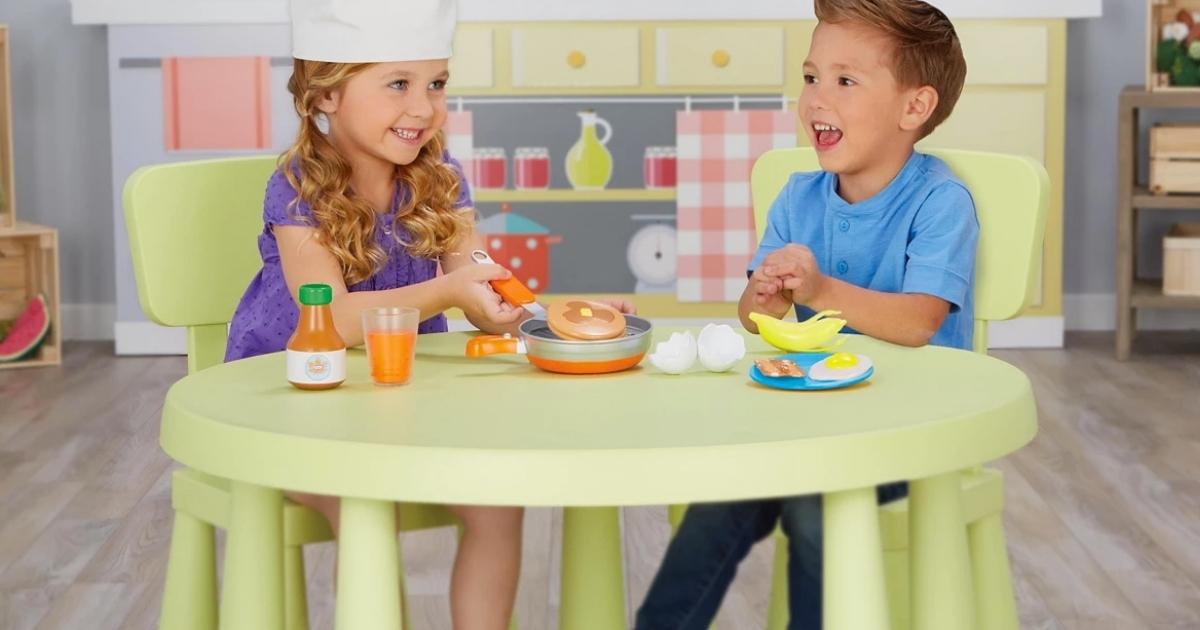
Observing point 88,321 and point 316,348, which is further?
point 88,321

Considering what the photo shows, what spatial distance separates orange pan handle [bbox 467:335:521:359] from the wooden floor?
34.4 inches

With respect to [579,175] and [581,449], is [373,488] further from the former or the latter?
[579,175]

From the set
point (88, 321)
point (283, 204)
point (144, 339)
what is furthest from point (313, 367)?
point (88, 321)

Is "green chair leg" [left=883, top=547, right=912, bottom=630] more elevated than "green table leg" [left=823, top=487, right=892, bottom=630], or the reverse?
"green table leg" [left=823, top=487, right=892, bottom=630]

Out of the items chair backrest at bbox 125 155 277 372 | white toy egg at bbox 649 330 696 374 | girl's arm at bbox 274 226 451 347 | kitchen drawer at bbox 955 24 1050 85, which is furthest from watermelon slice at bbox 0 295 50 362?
white toy egg at bbox 649 330 696 374

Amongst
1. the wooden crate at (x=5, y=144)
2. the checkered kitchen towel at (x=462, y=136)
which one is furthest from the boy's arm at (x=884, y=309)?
the wooden crate at (x=5, y=144)

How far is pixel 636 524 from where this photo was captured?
2.91 m

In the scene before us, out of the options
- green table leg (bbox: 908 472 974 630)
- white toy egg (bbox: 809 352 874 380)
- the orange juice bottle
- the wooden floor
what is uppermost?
the orange juice bottle

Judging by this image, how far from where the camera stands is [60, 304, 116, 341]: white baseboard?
16.1ft

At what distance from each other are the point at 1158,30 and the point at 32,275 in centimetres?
304

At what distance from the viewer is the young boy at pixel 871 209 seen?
1.73 metres

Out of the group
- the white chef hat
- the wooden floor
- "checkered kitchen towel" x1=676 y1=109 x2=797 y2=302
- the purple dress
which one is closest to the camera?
the white chef hat

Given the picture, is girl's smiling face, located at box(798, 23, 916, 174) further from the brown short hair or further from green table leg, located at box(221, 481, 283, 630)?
green table leg, located at box(221, 481, 283, 630)

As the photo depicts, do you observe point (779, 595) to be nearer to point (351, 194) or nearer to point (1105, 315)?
point (351, 194)
